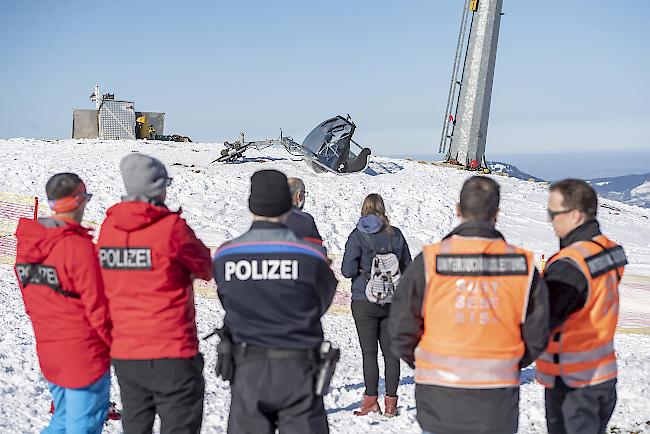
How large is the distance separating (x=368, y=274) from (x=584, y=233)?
2.57 metres

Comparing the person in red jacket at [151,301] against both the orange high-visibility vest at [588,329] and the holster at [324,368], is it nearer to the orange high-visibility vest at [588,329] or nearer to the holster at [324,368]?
the holster at [324,368]

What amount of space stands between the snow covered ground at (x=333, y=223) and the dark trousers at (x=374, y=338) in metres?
0.38

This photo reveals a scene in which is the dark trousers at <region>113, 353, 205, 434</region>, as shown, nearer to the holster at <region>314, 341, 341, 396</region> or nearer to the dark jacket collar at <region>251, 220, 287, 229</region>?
the holster at <region>314, 341, 341, 396</region>

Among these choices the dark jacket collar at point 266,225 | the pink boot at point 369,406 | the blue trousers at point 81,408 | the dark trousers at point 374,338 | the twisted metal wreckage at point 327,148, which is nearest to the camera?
the dark jacket collar at point 266,225

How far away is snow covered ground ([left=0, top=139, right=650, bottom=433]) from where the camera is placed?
20.5 feet

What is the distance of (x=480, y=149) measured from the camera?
2764cm

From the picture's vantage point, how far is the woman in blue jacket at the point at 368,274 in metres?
5.98

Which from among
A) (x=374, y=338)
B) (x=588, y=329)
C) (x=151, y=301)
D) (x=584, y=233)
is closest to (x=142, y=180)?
(x=151, y=301)

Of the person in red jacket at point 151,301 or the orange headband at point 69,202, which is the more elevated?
the orange headband at point 69,202

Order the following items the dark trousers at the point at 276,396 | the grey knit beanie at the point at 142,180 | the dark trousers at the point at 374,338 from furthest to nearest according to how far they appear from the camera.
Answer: the dark trousers at the point at 374,338
the grey knit beanie at the point at 142,180
the dark trousers at the point at 276,396

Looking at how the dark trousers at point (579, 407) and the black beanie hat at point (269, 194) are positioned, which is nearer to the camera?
the black beanie hat at point (269, 194)

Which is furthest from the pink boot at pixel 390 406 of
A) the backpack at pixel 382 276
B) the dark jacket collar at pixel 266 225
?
the dark jacket collar at pixel 266 225

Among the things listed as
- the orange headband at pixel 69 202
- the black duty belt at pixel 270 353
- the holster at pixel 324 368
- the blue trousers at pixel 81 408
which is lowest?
the blue trousers at pixel 81 408

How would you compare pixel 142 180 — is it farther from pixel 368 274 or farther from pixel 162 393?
pixel 368 274
